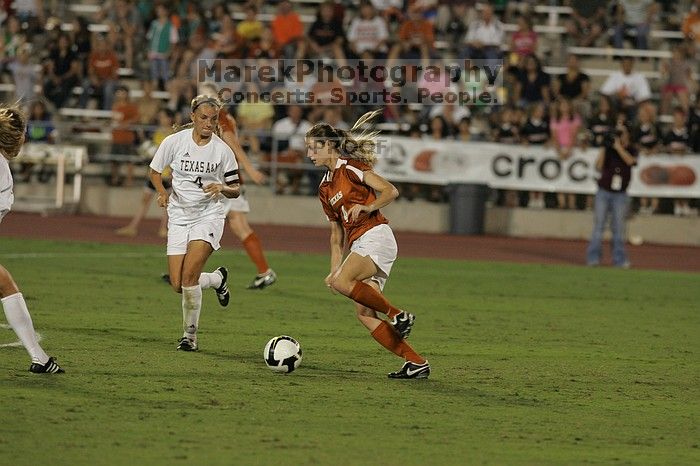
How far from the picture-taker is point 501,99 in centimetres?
2586

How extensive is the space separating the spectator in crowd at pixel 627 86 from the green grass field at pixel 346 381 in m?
9.18

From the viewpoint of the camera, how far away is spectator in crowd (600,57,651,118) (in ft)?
83.2

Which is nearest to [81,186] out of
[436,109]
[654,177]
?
[436,109]

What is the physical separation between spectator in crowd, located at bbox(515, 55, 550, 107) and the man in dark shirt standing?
5.66m

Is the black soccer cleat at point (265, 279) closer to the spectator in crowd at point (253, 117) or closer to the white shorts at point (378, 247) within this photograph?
the white shorts at point (378, 247)

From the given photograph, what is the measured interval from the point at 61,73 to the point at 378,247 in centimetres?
1976

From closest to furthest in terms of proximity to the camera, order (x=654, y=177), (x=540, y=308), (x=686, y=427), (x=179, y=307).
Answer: (x=686, y=427)
(x=179, y=307)
(x=540, y=308)
(x=654, y=177)

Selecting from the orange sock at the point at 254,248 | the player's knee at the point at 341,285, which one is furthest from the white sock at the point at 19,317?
the orange sock at the point at 254,248

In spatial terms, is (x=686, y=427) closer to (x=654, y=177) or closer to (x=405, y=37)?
(x=654, y=177)

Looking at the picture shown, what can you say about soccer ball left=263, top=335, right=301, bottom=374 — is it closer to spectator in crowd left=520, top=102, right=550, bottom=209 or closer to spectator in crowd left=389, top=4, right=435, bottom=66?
spectator in crowd left=520, top=102, right=550, bottom=209

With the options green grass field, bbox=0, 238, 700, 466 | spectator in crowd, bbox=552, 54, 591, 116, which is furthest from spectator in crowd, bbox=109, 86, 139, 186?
green grass field, bbox=0, 238, 700, 466

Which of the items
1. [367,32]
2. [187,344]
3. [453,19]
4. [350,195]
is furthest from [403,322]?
[453,19]

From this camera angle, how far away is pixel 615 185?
65.5ft

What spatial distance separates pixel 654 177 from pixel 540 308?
1004 centimetres
